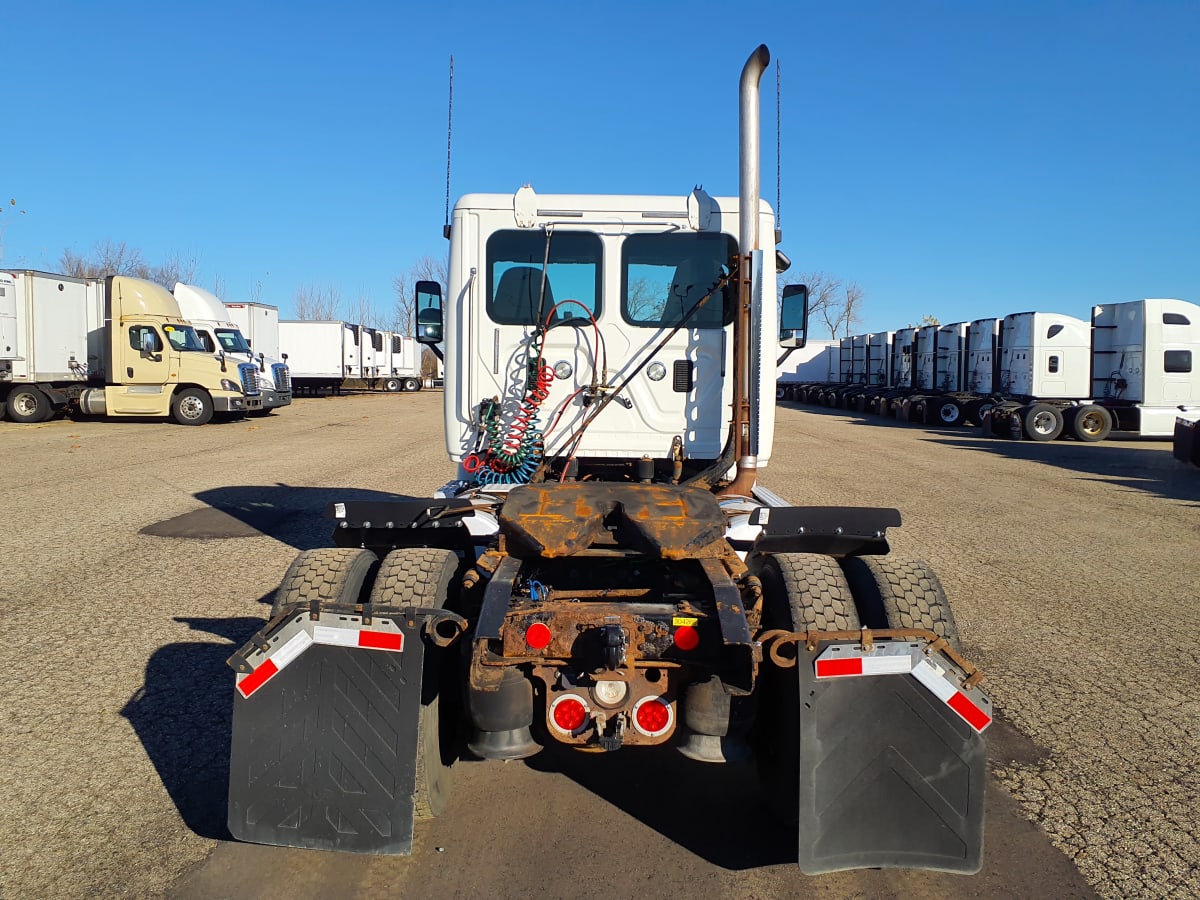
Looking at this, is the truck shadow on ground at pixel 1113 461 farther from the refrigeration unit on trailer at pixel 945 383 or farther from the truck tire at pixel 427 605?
Result: the truck tire at pixel 427 605

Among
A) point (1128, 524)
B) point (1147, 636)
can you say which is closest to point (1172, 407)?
point (1128, 524)

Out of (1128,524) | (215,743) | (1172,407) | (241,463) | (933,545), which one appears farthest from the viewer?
(1172,407)

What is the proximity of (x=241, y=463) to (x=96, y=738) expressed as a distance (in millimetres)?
12506

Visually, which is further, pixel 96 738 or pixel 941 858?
pixel 96 738

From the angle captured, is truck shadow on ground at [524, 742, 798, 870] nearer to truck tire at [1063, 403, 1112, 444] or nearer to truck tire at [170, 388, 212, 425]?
truck tire at [170, 388, 212, 425]

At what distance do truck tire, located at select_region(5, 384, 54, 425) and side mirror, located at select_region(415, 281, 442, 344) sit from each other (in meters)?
23.1

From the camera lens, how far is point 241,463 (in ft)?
52.3

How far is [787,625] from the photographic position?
3.38 meters

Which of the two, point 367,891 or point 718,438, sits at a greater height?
point 718,438

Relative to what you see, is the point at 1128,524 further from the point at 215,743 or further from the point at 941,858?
the point at 215,743

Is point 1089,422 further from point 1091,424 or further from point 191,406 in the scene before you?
point 191,406

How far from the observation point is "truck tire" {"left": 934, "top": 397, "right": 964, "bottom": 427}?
29.9m

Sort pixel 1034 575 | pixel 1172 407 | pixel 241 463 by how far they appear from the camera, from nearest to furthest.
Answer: pixel 1034 575 < pixel 241 463 < pixel 1172 407

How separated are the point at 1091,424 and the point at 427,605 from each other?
82.0 ft
